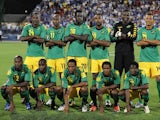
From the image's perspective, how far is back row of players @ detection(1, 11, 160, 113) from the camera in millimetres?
8875

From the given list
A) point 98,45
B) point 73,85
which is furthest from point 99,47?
point 73,85

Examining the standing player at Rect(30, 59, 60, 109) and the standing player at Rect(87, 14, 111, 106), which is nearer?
the standing player at Rect(30, 59, 60, 109)

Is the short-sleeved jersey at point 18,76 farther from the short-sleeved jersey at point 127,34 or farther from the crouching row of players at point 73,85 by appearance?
the short-sleeved jersey at point 127,34

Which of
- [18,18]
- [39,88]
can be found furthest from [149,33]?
[18,18]

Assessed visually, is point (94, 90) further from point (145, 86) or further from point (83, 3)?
point (83, 3)

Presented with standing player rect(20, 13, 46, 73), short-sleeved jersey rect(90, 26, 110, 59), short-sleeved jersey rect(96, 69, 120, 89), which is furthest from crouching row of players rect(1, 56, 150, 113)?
standing player rect(20, 13, 46, 73)

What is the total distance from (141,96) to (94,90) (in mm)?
918

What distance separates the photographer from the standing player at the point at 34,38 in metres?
10.1

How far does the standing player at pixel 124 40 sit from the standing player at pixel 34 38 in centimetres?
160

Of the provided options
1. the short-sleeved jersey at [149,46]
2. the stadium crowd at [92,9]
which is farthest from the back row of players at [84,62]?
the stadium crowd at [92,9]

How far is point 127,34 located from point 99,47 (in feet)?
2.20

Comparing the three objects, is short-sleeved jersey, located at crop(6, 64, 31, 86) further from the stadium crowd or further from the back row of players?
the stadium crowd

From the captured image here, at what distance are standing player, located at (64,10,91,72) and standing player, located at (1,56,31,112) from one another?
1265mm

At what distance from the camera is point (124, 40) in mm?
9820
